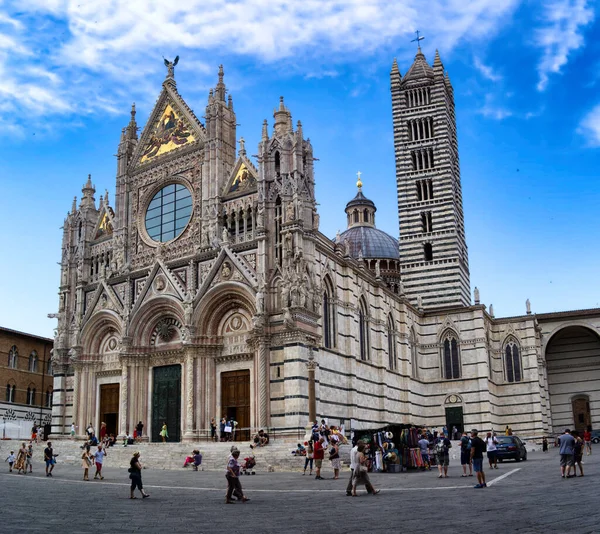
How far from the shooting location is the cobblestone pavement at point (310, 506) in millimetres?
11523

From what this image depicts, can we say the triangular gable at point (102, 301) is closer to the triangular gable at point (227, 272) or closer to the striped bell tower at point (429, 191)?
the triangular gable at point (227, 272)

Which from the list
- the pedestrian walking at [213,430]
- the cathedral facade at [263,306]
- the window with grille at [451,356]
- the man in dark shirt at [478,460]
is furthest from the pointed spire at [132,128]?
the man in dark shirt at [478,460]

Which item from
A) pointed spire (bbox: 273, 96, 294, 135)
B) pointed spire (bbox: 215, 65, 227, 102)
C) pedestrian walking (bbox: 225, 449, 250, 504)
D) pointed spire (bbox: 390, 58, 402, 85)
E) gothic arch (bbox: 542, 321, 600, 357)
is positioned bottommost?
pedestrian walking (bbox: 225, 449, 250, 504)

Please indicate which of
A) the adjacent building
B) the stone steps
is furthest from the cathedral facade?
the adjacent building

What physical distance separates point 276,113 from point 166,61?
30.6 ft

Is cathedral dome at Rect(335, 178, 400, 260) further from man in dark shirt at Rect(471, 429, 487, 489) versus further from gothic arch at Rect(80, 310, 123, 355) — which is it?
man in dark shirt at Rect(471, 429, 487, 489)

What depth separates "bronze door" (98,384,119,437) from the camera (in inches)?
1467

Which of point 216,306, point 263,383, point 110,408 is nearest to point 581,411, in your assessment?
point 263,383

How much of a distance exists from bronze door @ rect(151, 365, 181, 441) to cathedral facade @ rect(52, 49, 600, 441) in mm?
83

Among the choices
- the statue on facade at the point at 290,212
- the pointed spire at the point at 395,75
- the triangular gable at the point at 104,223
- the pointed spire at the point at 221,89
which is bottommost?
the statue on facade at the point at 290,212

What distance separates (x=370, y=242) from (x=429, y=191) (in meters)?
13.4

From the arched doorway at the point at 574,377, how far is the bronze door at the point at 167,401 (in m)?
31.6

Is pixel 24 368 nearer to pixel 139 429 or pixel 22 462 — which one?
pixel 139 429

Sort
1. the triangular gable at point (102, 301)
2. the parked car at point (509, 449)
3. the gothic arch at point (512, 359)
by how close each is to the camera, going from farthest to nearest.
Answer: the gothic arch at point (512, 359) → the triangular gable at point (102, 301) → the parked car at point (509, 449)
